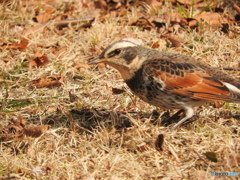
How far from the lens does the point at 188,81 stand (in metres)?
4.61

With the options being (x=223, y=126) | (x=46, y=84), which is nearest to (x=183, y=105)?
(x=223, y=126)

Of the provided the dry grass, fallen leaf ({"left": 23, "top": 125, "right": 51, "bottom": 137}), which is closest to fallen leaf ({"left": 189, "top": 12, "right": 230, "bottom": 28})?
the dry grass

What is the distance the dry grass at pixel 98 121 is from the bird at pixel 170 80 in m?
0.35

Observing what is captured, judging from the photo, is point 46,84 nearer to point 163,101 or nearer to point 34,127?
point 34,127

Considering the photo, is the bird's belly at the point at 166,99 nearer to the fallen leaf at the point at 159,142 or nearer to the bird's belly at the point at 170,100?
the bird's belly at the point at 170,100

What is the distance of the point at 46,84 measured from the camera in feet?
19.6

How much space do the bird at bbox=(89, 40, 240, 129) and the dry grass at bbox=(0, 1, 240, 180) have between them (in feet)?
1.16

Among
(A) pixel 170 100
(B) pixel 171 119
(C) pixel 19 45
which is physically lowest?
(B) pixel 171 119

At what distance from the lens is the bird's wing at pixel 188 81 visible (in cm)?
455

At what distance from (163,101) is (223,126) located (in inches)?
33.5

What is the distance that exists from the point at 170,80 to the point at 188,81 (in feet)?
0.75

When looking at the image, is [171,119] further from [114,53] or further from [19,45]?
[19,45]

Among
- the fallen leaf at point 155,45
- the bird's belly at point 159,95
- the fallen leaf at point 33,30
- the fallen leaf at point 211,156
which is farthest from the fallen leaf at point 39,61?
the fallen leaf at point 211,156

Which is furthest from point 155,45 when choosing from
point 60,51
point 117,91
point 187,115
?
point 187,115
